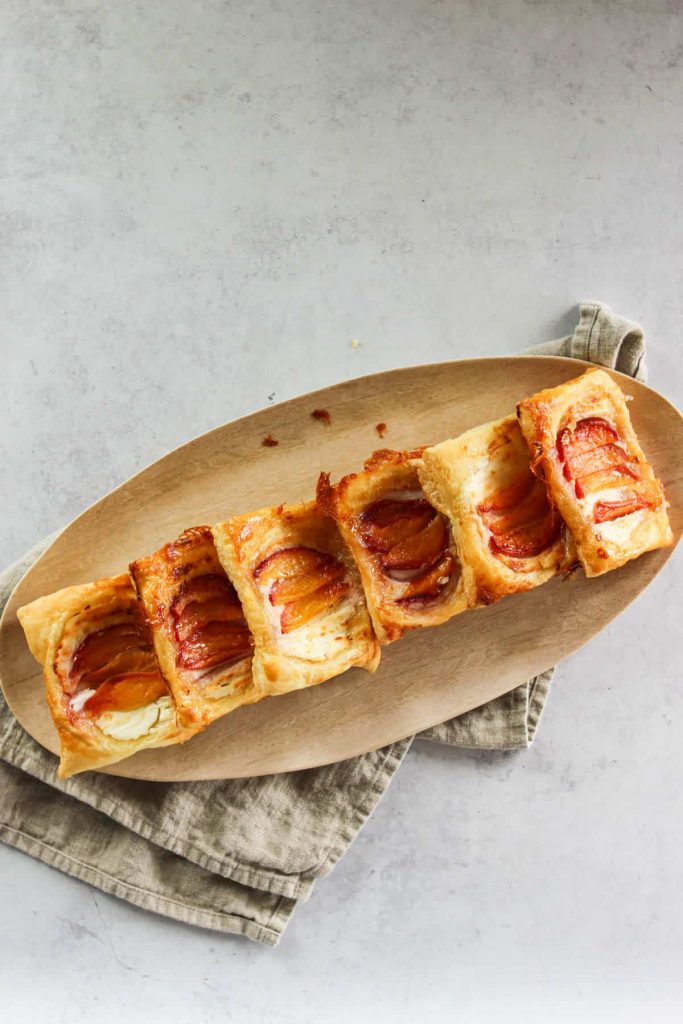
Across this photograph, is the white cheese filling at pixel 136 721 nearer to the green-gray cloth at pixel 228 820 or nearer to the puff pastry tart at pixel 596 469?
the green-gray cloth at pixel 228 820

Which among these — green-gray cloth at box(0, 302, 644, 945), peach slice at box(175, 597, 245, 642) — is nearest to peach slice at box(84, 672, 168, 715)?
peach slice at box(175, 597, 245, 642)

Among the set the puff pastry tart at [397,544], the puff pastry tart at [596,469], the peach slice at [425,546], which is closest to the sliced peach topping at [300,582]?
the puff pastry tart at [397,544]

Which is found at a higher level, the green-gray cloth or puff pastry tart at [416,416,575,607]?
puff pastry tart at [416,416,575,607]

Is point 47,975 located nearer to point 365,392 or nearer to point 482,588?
point 482,588

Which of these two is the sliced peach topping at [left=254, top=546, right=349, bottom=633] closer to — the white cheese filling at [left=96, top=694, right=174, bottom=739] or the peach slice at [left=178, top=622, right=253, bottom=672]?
the peach slice at [left=178, top=622, right=253, bottom=672]

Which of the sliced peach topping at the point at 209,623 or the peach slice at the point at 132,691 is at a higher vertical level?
the sliced peach topping at the point at 209,623

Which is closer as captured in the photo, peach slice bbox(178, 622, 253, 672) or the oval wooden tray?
peach slice bbox(178, 622, 253, 672)

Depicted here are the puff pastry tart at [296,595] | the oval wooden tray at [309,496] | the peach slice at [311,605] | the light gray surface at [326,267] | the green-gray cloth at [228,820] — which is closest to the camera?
the puff pastry tart at [296,595]
